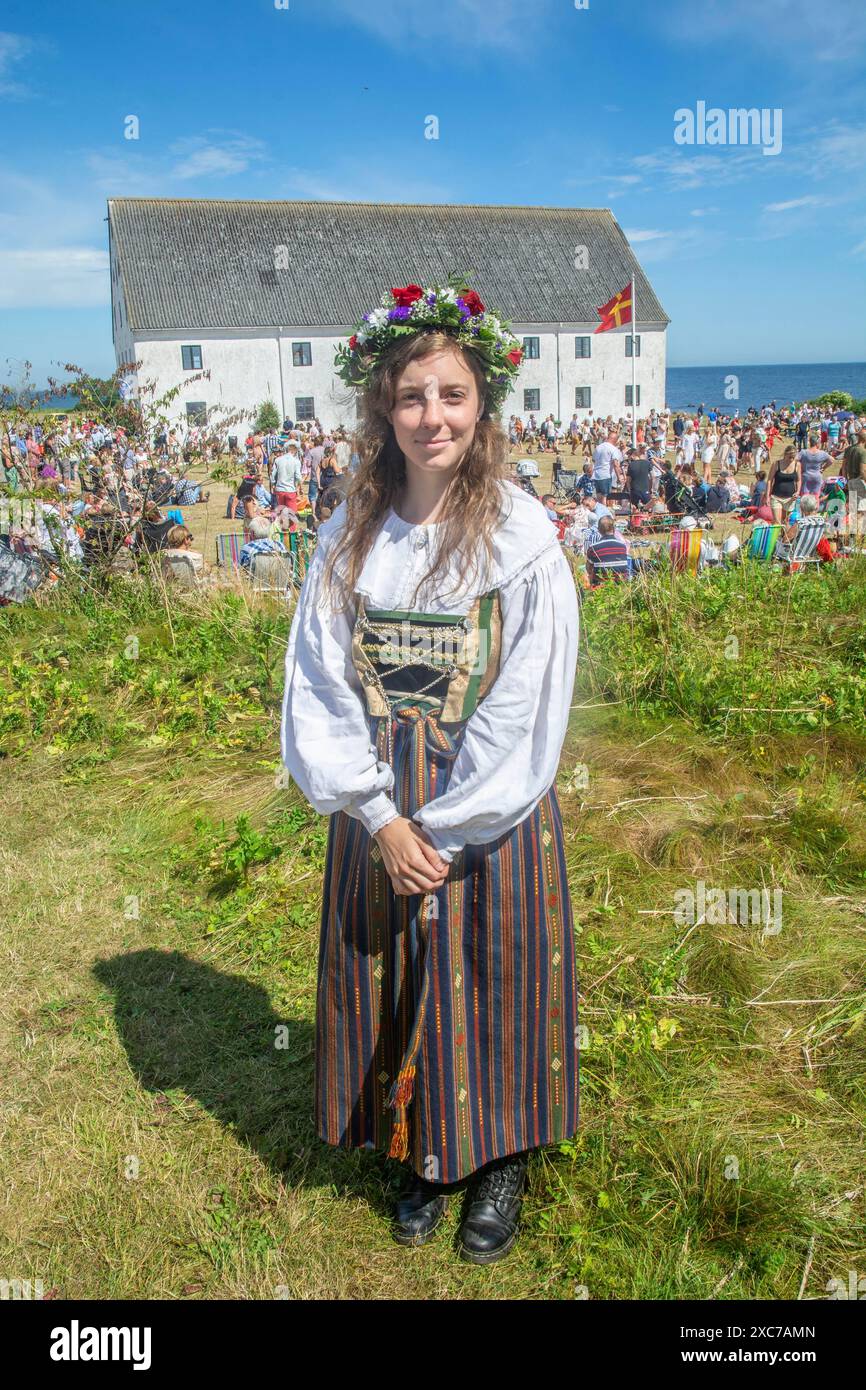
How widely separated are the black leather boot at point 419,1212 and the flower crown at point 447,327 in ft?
A: 6.28

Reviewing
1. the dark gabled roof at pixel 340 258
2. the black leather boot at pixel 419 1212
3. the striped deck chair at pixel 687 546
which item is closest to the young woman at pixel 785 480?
the striped deck chair at pixel 687 546

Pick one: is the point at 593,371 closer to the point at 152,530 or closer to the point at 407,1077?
the point at 152,530

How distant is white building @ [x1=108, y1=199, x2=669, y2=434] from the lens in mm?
39562

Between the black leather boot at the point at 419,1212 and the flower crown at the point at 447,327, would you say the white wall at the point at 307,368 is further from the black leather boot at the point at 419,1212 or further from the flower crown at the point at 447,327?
the black leather boot at the point at 419,1212

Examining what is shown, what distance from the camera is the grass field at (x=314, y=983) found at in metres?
2.32

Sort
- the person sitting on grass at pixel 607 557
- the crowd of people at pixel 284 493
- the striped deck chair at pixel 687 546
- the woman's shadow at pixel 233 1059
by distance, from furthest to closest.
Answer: the striped deck chair at pixel 687 546, the person sitting on grass at pixel 607 557, the crowd of people at pixel 284 493, the woman's shadow at pixel 233 1059

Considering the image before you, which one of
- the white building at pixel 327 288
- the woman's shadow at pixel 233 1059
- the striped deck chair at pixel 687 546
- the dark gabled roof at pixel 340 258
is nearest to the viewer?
the woman's shadow at pixel 233 1059

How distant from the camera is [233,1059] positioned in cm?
302

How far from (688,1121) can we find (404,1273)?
861mm

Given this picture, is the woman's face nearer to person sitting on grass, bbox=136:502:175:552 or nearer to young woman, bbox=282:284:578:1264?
young woman, bbox=282:284:578:1264

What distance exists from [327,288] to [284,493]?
29859 mm

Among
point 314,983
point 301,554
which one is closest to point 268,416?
point 301,554

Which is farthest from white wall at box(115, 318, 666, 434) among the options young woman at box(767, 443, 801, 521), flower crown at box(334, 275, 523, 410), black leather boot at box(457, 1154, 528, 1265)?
black leather boot at box(457, 1154, 528, 1265)

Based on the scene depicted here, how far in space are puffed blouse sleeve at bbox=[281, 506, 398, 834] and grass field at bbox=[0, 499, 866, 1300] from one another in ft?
3.80
